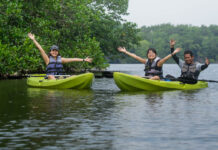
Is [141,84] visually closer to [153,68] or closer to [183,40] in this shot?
[153,68]

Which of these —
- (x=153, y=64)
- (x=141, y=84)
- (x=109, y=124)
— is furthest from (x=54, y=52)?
(x=109, y=124)

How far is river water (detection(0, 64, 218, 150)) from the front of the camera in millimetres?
6707

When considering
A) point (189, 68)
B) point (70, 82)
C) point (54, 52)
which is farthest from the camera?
point (54, 52)

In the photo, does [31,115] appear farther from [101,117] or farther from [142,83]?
[142,83]

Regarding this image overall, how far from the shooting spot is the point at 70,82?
16797mm

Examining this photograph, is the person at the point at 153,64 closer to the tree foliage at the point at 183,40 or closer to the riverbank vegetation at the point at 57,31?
the riverbank vegetation at the point at 57,31

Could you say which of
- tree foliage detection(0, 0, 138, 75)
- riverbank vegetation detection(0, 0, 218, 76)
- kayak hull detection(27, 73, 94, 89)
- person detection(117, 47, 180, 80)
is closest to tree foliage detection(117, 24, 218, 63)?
riverbank vegetation detection(0, 0, 218, 76)

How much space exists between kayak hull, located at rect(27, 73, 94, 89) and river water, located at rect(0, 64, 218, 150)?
12.2 ft

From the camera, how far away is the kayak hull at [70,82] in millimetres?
16562

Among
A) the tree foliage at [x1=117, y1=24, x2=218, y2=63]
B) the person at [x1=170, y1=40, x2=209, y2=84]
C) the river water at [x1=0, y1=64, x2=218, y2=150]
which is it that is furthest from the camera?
the tree foliage at [x1=117, y1=24, x2=218, y2=63]

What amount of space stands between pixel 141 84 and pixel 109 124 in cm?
780

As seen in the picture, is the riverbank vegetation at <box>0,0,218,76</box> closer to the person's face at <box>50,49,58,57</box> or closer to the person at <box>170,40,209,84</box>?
the person's face at <box>50,49,58,57</box>

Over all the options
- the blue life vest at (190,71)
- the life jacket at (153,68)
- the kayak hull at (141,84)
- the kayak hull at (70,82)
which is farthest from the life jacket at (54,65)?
the blue life vest at (190,71)

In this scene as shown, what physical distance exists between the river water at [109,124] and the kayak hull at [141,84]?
3.10 m
